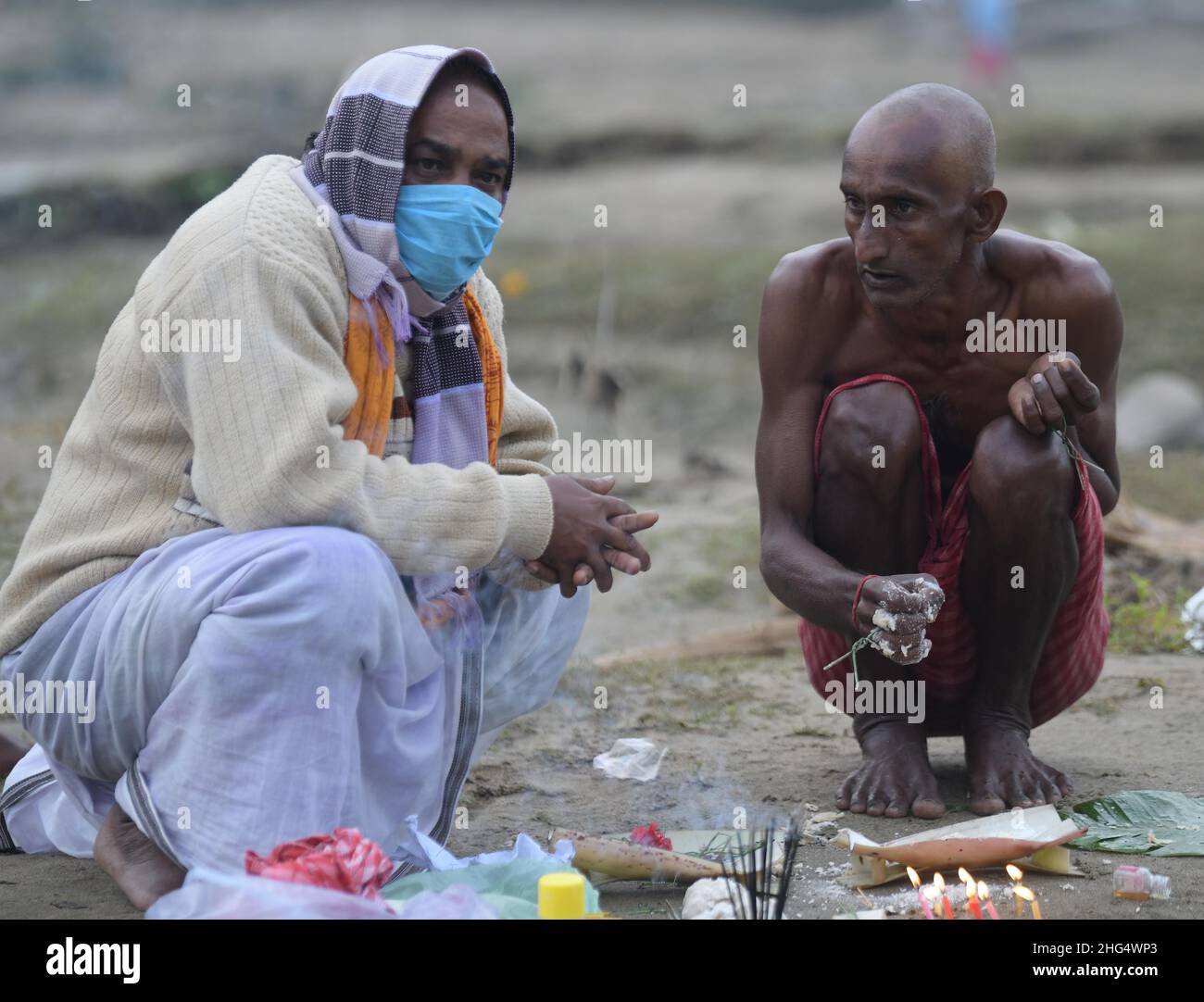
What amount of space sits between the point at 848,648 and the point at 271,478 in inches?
63.5

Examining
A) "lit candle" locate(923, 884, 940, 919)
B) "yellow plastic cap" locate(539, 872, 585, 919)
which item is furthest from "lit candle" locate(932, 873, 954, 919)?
"yellow plastic cap" locate(539, 872, 585, 919)

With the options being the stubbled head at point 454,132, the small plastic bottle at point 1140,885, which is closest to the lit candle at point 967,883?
the small plastic bottle at point 1140,885

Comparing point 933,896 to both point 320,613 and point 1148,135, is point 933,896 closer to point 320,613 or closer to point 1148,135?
point 320,613

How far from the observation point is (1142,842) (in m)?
3.47

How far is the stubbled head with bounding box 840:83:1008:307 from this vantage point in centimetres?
357

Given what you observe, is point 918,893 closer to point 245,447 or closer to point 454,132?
point 245,447

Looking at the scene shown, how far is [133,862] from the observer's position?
319 centimetres

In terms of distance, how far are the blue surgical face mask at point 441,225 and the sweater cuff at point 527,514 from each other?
19.2 inches

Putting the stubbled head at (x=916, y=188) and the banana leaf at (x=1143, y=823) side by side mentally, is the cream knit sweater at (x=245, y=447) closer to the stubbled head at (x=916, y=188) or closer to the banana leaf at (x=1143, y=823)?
the stubbled head at (x=916, y=188)

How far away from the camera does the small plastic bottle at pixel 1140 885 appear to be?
3146 millimetres
